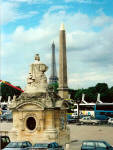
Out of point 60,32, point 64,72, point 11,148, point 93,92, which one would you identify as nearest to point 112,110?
point 64,72

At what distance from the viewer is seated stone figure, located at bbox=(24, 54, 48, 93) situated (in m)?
25.1

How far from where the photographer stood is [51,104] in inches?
941

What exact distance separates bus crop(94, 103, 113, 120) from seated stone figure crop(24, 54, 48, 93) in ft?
122

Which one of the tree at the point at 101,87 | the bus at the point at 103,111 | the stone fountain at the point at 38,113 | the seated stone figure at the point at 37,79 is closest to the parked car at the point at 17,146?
the stone fountain at the point at 38,113

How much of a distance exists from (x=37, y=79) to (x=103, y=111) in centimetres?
3802

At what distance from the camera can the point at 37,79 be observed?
25391 mm

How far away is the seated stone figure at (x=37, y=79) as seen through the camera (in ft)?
82.3

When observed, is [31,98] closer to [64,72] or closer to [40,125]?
[40,125]

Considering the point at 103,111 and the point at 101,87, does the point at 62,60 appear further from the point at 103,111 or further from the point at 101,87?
the point at 101,87

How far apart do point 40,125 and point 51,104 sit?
67.0 inches

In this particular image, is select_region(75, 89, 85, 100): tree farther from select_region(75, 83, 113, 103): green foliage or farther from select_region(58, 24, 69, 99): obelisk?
select_region(58, 24, 69, 99): obelisk

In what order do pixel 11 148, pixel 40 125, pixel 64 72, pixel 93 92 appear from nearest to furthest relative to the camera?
pixel 11 148 → pixel 40 125 → pixel 64 72 → pixel 93 92

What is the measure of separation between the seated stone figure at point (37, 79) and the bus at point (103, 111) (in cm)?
3714

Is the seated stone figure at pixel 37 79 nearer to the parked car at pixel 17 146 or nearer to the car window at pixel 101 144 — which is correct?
the parked car at pixel 17 146
